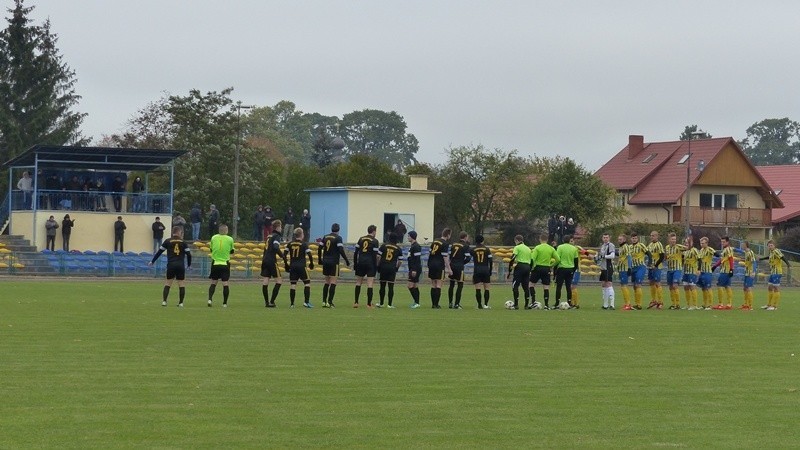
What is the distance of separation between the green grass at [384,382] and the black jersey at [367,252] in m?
4.63

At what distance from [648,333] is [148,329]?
344 inches

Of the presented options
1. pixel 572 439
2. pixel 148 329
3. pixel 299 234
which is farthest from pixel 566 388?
pixel 299 234

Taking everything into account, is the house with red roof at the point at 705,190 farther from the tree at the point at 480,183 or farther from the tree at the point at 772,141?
the tree at the point at 772,141

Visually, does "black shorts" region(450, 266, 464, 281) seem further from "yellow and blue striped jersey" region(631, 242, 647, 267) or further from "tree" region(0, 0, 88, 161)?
"tree" region(0, 0, 88, 161)

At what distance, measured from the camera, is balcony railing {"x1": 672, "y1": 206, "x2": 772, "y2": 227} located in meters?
83.8

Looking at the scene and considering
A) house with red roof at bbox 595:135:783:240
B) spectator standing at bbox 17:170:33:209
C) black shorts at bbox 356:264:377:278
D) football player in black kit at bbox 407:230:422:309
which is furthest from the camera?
house with red roof at bbox 595:135:783:240

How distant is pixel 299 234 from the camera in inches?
1214

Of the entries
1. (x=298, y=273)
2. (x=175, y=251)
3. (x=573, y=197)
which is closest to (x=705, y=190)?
(x=573, y=197)

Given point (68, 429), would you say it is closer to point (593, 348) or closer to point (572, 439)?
point (572, 439)

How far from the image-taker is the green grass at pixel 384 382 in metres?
11.7

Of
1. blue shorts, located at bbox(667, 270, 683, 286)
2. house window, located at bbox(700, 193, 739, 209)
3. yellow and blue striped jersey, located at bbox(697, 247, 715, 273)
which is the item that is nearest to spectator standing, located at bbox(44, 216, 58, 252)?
blue shorts, located at bbox(667, 270, 683, 286)

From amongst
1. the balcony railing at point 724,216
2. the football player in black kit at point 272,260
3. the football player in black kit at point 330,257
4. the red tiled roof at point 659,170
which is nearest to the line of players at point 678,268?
the football player in black kit at point 330,257

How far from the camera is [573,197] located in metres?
73.1

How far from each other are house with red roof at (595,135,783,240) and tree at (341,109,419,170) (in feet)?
339
